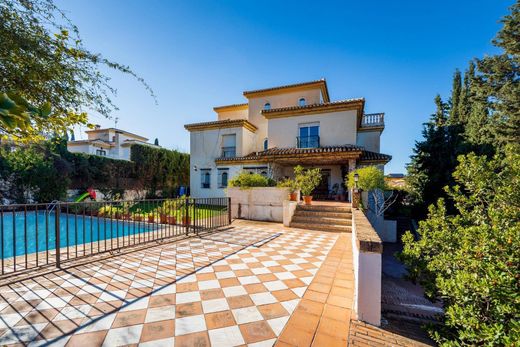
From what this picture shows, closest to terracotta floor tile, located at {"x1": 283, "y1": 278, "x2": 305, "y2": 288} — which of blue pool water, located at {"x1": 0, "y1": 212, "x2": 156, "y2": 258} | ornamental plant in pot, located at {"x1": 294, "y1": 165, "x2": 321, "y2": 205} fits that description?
blue pool water, located at {"x1": 0, "y1": 212, "x2": 156, "y2": 258}

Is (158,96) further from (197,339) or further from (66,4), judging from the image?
(197,339)

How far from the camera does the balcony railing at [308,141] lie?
45.9 ft

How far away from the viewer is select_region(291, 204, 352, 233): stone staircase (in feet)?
25.4

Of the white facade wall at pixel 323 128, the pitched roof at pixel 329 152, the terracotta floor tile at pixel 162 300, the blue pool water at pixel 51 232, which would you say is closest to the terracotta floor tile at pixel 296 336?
the terracotta floor tile at pixel 162 300

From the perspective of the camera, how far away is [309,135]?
14.3 m

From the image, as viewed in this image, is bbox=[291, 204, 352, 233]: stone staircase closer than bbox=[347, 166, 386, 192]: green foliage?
Yes

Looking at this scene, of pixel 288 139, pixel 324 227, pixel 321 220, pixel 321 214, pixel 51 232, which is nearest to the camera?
pixel 324 227

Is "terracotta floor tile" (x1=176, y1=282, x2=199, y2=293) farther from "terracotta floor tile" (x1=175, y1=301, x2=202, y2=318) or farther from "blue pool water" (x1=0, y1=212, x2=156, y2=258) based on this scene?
"blue pool water" (x1=0, y1=212, x2=156, y2=258)

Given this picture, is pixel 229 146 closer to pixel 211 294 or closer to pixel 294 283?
pixel 294 283

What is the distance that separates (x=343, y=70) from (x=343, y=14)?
3.00 metres

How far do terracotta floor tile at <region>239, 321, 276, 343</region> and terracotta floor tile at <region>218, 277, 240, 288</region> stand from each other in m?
0.98

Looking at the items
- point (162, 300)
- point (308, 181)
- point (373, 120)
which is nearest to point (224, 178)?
point (308, 181)

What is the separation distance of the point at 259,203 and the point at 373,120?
38.4ft

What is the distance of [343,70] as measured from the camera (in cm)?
1110
